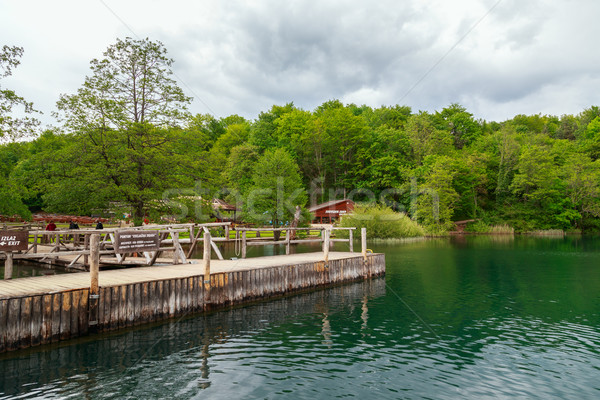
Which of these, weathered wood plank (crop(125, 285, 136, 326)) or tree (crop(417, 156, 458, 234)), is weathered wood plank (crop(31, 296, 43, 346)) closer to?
weathered wood plank (crop(125, 285, 136, 326))

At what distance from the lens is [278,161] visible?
51.4 metres

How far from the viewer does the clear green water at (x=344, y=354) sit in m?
7.43

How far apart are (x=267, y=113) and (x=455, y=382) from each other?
294 feet

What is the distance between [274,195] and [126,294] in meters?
36.4

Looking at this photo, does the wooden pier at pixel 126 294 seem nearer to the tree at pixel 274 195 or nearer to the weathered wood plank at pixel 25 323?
the weathered wood plank at pixel 25 323

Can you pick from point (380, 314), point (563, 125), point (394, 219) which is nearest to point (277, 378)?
point (380, 314)

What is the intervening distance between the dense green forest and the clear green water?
1299 centimetres

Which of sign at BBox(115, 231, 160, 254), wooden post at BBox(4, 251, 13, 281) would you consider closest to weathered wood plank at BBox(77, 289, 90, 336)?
sign at BBox(115, 231, 160, 254)

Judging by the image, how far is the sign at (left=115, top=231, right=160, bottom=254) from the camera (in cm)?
1213

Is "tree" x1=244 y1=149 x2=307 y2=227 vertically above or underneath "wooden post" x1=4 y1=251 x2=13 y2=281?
above

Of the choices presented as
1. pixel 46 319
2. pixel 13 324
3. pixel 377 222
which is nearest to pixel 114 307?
pixel 46 319

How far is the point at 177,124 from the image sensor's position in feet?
81.8

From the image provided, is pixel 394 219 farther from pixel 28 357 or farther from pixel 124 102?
pixel 28 357

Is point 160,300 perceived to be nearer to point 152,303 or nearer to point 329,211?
point 152,303
